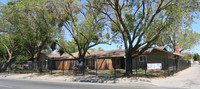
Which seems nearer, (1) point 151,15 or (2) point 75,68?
(1) point 151,15

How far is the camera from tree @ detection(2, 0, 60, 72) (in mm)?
19448

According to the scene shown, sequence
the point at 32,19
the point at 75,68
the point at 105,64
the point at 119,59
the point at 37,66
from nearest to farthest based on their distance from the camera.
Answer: the point at 32,19, the point at 75,68, the point at 37,66, the point at 105,64, the point at 119,59

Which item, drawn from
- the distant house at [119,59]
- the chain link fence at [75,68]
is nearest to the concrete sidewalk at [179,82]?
the chain link fence at [75,68]

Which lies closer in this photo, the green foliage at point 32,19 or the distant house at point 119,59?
the green foliage at point 32,19

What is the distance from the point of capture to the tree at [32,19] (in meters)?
19.4

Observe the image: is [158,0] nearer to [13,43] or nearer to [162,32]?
[162,32]

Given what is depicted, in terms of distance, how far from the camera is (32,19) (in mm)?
21453

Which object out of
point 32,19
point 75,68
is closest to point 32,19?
point 32,19

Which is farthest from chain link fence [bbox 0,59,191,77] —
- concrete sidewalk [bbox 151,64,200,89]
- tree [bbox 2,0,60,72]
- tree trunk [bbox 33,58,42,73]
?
tree [bbox 2,0,60,72]

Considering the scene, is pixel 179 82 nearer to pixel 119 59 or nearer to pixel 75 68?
pixel 75 68

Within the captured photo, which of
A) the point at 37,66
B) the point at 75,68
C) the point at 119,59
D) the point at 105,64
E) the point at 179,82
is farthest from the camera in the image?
the point at 119,59

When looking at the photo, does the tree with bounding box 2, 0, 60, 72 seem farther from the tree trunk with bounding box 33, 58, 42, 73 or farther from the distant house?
the distant house

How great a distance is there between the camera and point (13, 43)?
99.0 ft

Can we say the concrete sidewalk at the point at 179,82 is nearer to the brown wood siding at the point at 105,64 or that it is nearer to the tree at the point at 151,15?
the tree at the point at 151,15
